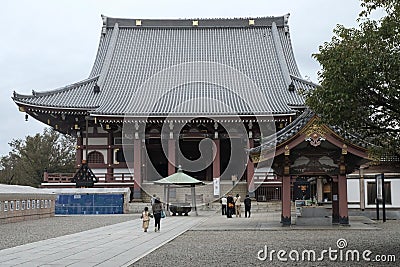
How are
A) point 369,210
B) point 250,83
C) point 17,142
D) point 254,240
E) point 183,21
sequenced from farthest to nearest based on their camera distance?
point 17,142, point 183,21, point 250,83, point 369,210, point 254,240

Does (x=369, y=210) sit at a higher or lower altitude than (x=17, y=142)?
lower

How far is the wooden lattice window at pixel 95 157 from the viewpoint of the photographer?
36.9 metres

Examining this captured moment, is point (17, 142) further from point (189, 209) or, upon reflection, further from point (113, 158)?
point (189, 209)

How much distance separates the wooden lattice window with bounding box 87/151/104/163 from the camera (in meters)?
36.9

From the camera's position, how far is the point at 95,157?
37.0 meters

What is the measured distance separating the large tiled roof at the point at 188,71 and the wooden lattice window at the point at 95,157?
3238 mm

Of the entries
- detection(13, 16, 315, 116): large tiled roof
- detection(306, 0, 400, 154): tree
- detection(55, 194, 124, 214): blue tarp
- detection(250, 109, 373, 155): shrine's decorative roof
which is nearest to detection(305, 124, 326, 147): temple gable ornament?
detection(250, 109, 373, 155): shrine's decorative roof

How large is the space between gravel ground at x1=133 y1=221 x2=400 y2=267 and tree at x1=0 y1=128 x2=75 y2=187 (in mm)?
33407

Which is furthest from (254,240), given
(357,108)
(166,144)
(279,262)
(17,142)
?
(17,142)

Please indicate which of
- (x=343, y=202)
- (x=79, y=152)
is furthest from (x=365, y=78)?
(x=79, y=152)

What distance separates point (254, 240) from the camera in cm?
1617

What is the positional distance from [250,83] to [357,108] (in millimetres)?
29882

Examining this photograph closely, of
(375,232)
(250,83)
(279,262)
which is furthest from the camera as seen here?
(250,83)

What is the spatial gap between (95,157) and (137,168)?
11.0ft
